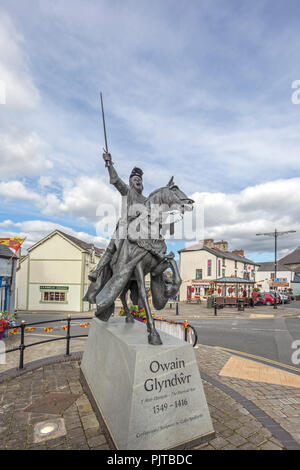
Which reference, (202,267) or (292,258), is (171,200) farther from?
(292,258)

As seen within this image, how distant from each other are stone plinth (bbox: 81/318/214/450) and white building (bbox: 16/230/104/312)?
2144cm

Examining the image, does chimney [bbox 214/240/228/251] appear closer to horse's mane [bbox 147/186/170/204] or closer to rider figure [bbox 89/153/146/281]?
rider figure [bbox 89/153/146/281]

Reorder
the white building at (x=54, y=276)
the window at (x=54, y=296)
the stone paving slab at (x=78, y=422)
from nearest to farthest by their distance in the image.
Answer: the stone paving slab at (x=78, y=422) < the white building at (x=54, y=276) < the window at (x=54, y=296)

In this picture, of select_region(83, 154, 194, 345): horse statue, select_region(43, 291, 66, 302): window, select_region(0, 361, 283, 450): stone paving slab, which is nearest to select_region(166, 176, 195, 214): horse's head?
select_region(83, 154, 194, 345): horse statue

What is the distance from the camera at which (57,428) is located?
3705mm

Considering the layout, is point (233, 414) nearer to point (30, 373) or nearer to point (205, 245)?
point (30, 373)

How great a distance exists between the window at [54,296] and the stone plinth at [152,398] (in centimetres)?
2196

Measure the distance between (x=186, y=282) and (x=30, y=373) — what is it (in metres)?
30.9

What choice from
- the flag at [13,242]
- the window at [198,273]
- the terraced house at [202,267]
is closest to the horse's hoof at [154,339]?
the flag at [13,242]

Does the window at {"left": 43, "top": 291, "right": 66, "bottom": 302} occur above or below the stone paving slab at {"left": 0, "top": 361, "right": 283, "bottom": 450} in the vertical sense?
below

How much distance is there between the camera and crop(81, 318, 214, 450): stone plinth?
9.95 ft

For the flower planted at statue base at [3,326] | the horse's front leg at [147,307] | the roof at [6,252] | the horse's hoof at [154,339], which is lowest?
the flower planted at statue base at [3,326]

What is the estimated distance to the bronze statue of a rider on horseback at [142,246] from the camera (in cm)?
441

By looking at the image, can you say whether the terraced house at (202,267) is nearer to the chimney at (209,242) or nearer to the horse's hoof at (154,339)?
the chimney at (209,242)
